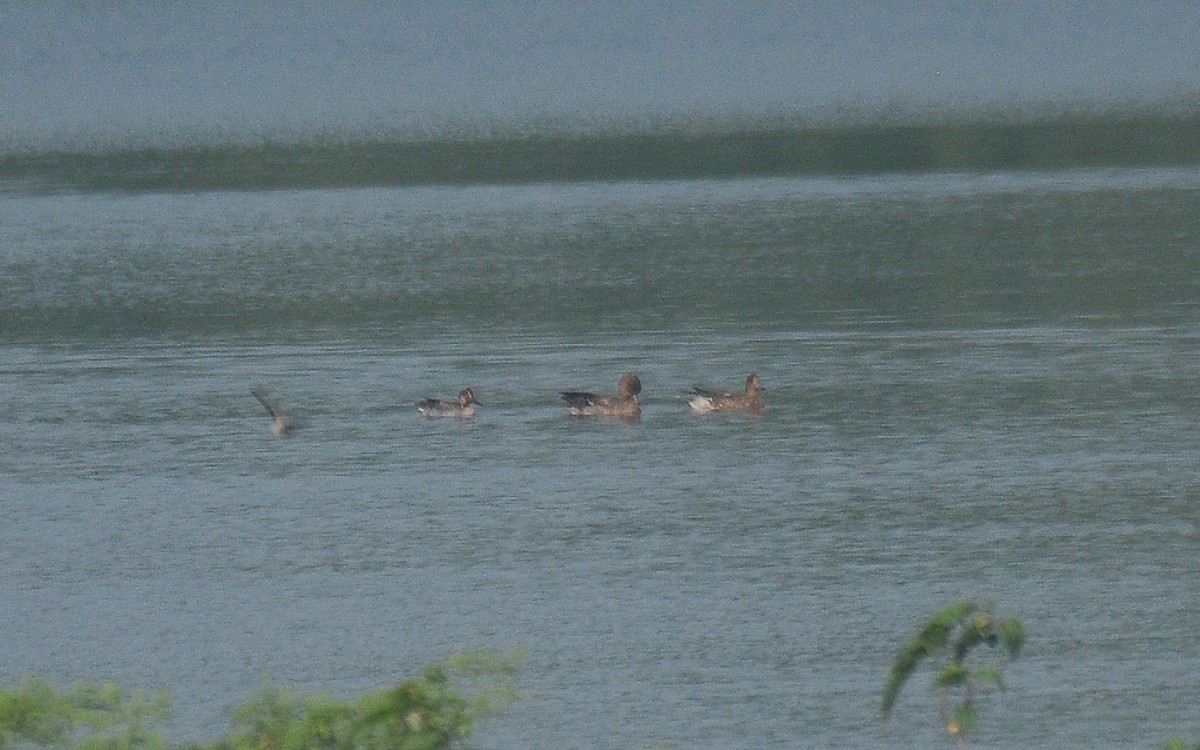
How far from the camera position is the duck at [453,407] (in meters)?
27.8

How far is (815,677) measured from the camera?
17.5 meters

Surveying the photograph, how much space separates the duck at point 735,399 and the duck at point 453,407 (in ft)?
8.58

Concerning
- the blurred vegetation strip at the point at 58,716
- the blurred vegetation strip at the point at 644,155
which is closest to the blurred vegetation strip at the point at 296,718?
the blurred vegetation strip at the point at 58,716

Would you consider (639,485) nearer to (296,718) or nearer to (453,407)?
(453,407)

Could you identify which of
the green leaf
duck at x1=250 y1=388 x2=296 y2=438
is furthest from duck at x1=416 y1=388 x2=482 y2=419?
the green leaf

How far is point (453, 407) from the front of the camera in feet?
91.2

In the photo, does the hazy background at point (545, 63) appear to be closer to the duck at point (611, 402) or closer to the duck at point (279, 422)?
the duck at point (611, 402)

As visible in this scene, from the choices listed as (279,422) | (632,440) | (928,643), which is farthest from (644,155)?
(928,643)

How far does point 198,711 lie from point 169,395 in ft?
46.4

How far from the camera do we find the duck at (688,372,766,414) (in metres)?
27.7

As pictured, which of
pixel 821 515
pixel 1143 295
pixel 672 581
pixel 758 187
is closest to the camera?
pixel 672 581

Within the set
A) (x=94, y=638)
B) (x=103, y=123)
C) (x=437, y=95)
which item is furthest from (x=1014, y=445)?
(x=437, y=95)

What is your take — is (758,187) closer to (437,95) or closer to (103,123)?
(103,123)

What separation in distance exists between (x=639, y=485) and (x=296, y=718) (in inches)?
526
